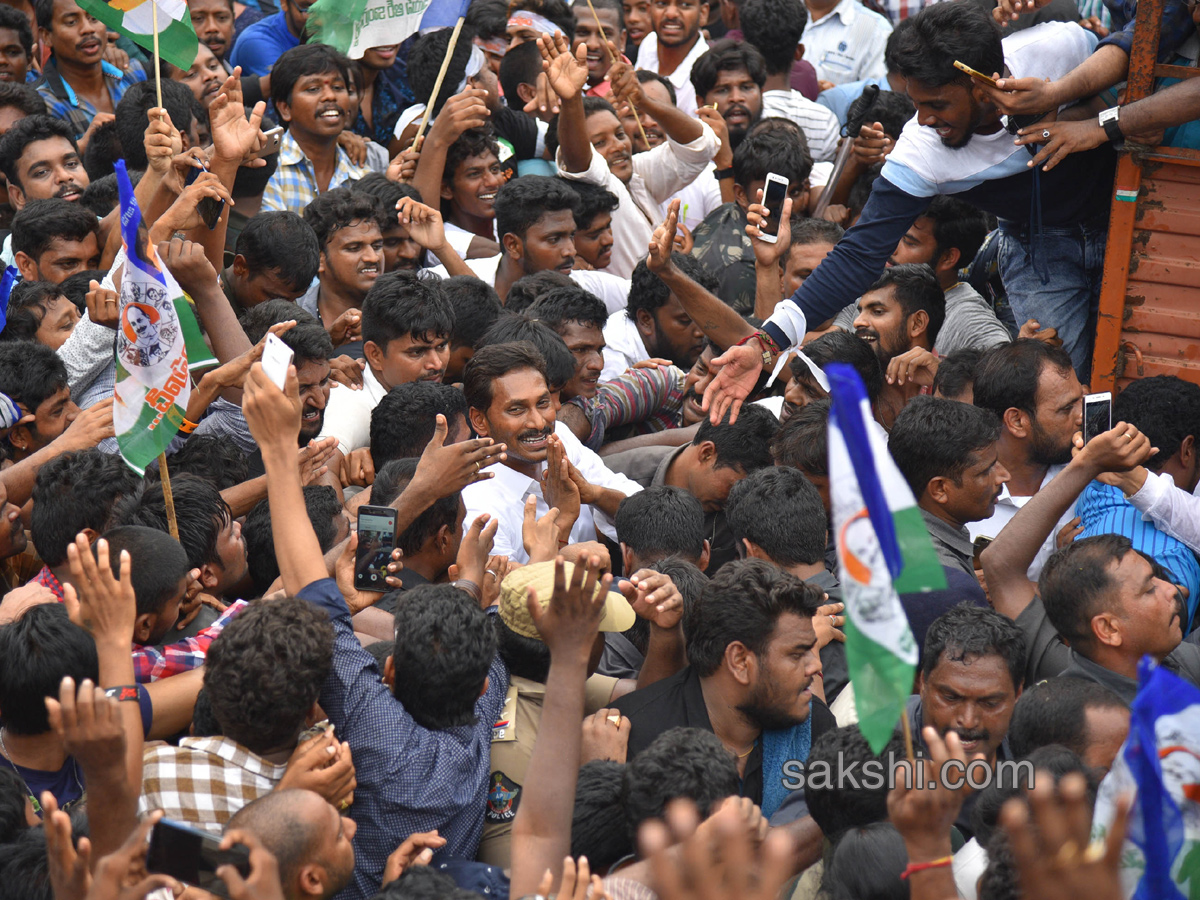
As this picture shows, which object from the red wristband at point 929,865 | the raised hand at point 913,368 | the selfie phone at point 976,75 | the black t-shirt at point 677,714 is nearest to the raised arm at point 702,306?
the raised hand at point 913,368

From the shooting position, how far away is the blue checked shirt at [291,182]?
23.0 feet

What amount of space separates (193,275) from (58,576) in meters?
1.51

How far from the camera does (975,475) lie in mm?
4770

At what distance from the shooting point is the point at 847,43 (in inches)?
387

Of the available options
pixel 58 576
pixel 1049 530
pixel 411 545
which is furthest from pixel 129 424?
pixel 1049 530

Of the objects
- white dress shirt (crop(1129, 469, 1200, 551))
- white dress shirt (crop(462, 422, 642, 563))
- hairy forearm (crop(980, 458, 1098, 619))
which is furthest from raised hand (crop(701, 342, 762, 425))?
white dress shirt (crop(1129, 469, 1200, 551))

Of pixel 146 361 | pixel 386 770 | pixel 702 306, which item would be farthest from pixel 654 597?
pixel 702 306

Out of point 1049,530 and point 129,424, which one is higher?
point 129,424

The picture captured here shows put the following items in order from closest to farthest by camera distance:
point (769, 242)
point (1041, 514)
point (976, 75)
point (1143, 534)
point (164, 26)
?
1. point (1041, 514)
2. point (1143, 534)
3. point (976, 75)
4. point (164, 26)
5. point (769, 242)

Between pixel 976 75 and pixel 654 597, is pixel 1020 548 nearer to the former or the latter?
pixel 654 597

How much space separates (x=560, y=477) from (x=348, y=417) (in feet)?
3.86

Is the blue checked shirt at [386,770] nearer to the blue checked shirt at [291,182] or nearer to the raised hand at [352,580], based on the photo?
the raised hand at [352,580]

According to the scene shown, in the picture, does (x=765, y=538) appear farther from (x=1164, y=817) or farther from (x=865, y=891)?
(x=1164, y=817)

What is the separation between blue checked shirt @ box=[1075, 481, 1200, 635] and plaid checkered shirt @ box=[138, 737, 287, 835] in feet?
9.50
